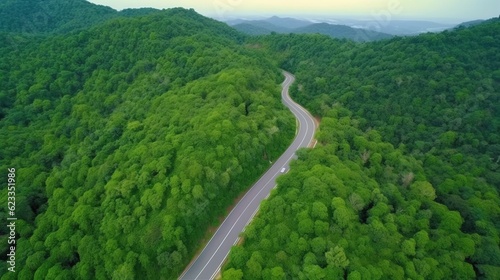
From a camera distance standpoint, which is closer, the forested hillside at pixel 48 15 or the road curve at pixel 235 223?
the road curve at pixel 235 223

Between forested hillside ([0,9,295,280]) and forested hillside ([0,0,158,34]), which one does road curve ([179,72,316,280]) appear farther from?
forested hillside ([0,0,158,34])

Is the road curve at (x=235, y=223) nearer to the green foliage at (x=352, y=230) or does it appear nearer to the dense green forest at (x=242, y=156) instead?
the dense green forest at (x=242, y=156)

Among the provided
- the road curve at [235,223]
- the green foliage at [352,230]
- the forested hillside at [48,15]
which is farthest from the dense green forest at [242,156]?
the forested hillside at [48,15]

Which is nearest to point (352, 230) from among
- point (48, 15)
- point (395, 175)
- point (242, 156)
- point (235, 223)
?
point (235, 223)

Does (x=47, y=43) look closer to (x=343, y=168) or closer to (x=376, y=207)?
(x=343, y=168)

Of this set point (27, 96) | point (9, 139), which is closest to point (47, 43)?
point (27, 96)

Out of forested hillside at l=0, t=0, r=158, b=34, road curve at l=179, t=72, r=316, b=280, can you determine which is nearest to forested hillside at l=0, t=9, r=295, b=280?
road curve at l=179, t=72, r=316, b=280
